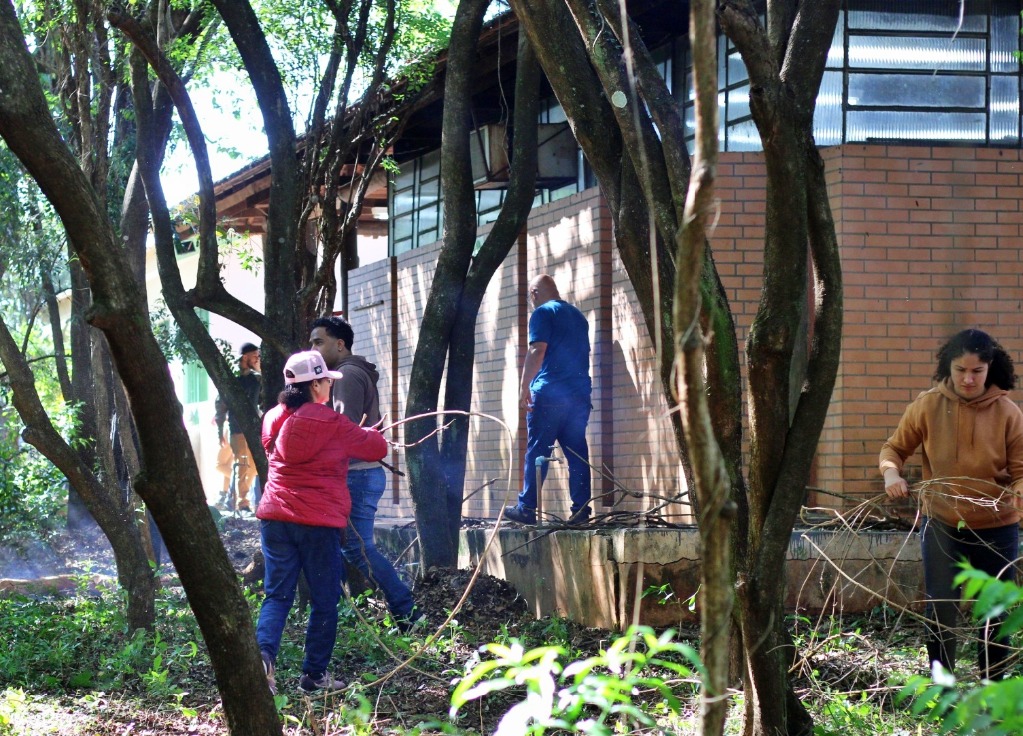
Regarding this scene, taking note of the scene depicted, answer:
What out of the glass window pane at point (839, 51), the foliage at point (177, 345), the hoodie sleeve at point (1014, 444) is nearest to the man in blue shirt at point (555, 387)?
the glass window pane at point (839, 51)

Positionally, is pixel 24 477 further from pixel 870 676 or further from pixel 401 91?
pixel 870 676

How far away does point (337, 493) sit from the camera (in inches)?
264

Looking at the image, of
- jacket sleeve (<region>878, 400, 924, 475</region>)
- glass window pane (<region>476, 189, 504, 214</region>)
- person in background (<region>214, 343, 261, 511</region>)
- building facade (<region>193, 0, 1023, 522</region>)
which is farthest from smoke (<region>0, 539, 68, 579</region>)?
jacket sleeve (<region>878, 400, 924, 475</region>)

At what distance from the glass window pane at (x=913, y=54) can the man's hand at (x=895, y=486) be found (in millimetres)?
4675

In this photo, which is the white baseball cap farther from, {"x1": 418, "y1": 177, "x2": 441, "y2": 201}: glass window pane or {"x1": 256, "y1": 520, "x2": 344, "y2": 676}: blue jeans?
{"x1": 418, "y1": 177, "x2": 441, "y2": 201}: glass window pane

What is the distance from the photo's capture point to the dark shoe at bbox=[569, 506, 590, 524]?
8.65m

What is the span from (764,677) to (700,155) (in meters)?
3.06

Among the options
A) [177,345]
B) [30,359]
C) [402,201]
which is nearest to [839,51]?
[402,201]

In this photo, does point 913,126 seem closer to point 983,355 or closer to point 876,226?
point 876,226

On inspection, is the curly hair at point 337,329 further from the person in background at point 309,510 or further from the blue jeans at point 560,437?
the blue jeans at point 560,437

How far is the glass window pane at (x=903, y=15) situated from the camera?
9.40 m

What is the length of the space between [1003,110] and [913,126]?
2.23 ft

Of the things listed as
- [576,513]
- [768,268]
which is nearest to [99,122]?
[576,513]

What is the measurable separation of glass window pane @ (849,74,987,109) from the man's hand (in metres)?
4.56
